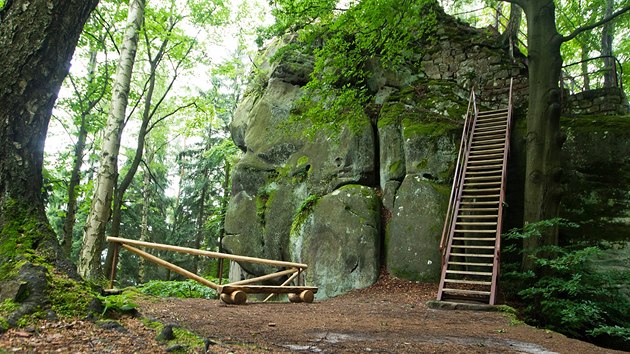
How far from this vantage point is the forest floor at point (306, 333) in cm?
245

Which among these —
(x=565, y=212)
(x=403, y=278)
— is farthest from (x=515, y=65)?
(x=403, y=278)

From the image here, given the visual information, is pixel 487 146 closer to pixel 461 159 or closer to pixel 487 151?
pixel 487 151

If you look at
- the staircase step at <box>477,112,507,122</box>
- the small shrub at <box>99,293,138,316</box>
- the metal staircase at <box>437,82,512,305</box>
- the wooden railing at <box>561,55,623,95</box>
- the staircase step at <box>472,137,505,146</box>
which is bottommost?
the small shrub at <box>99,293,138,316</box>

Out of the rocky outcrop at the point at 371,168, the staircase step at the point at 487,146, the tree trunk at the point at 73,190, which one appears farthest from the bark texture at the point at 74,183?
the staircase step at the point at 487,146

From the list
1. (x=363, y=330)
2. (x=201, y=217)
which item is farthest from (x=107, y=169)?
(x=201, y=217)

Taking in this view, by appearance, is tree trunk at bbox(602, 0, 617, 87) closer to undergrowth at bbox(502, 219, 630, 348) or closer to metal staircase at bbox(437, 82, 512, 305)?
metal staircase at bbox(437, 82, 512, 305)

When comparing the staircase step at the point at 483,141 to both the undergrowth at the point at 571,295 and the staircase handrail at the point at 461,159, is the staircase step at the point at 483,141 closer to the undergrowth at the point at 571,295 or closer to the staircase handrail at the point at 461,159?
the staircase handrail at the point at 461,159

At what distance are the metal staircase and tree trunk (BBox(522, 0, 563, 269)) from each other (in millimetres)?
731

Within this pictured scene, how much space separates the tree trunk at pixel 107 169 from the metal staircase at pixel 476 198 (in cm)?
682

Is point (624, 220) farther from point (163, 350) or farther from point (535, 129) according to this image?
point (163, 350)

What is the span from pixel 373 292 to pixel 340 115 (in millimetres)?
5860

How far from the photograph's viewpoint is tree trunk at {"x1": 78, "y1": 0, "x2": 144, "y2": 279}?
6.92 m

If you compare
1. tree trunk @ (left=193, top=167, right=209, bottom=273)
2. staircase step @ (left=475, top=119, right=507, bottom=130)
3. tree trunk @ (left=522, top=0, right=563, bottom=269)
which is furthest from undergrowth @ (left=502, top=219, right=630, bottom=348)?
tree trunk @ (left=193, top=167, right=209, bottom=273)

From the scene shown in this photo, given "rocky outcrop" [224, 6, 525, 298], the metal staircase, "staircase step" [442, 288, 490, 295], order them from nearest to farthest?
"staircase step" [442, 288, 490, 295] → the metal staircase → "rocky outcrop" [224, 6, 525, 298]
